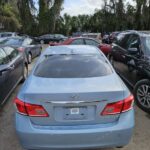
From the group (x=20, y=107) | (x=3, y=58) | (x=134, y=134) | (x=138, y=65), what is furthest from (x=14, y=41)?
(x=20, y=107)

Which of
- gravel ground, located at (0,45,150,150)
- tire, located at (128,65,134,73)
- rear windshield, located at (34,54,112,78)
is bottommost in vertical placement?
gravel ground, located at (0,45,150,150)

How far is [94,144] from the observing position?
12.2 ft

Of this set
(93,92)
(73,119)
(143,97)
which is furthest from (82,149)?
(143,97)

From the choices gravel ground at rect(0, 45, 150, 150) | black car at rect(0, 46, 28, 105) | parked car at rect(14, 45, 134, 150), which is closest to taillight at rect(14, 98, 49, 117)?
parked car at rect(14, 45, 134, 150)

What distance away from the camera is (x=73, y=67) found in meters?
4.67

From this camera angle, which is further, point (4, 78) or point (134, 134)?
point (4, 78)

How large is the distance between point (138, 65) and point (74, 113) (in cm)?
338

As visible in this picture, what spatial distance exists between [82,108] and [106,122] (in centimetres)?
37

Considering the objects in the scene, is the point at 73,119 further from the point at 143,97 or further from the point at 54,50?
the point at 143,97

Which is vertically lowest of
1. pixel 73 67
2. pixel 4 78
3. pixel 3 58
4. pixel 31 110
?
pixel 4 78

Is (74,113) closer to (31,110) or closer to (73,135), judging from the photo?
(73,135)

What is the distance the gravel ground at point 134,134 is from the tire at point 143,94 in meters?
0.14

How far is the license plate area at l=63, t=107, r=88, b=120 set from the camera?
3.69 metres

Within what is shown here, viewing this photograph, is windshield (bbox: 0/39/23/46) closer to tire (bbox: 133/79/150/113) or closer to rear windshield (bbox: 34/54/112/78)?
tire (bbox: 133/79/150/113)
